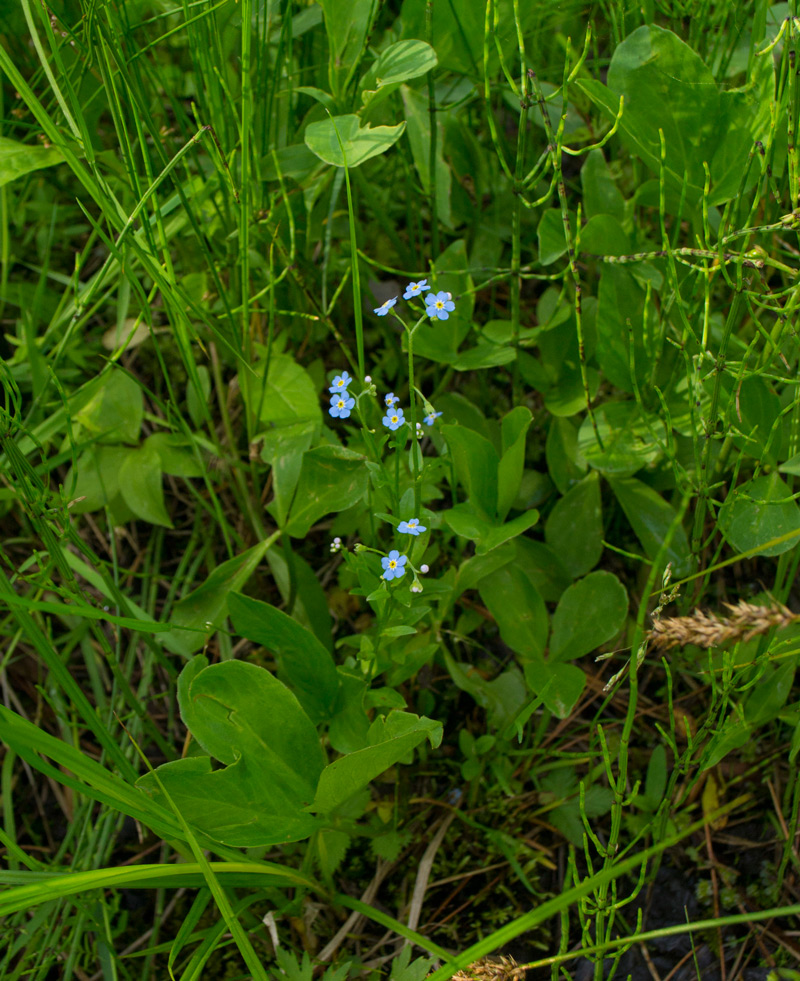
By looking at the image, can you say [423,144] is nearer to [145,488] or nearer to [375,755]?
[145,488]

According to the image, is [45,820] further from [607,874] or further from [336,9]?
Result: [336,9]

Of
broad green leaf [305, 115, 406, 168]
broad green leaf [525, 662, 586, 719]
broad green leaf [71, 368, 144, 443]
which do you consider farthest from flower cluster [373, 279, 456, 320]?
broad green leaf [71, 368, 144, 443]

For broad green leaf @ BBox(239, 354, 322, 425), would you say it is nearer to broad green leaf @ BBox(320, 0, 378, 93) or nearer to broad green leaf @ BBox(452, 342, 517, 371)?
broad green leaf @ BBox(452, 342, 517, 371)

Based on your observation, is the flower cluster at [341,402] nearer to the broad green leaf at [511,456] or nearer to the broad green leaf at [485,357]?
the broad green leaf at [511,456]

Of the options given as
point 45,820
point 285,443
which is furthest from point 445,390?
point 45,820

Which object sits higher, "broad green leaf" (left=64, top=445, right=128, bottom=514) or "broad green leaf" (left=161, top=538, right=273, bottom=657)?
"broad green leaf" (left=64, top=445, right=128, bottom=514)

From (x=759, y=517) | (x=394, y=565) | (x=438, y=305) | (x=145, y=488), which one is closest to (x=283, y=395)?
(x=145, y=488)
